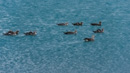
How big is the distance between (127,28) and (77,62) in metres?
14.0

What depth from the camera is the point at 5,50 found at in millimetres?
41250

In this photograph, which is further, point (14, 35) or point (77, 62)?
point (14, 35)

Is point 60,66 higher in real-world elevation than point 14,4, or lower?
lower

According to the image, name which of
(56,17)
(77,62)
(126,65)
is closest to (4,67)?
(77,62)

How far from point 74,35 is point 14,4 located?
17294 millimetres

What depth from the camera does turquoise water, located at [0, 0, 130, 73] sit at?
3803 centimetres

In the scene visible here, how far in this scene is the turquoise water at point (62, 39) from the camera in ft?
125

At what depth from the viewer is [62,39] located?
148 ft

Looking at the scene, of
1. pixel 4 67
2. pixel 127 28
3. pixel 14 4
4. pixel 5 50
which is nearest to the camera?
pixel 4 67

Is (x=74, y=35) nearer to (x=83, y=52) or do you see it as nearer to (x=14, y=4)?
(x=83, y=52)

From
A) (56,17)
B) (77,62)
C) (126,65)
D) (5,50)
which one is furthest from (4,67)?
(56,17)

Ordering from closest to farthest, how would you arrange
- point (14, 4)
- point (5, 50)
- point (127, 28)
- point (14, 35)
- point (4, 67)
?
point (4, 67) → point (5, 50) → point (14, 35) → point (127, 28) → point (14, 4)

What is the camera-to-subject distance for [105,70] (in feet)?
122

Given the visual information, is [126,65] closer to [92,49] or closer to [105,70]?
[105,70]
